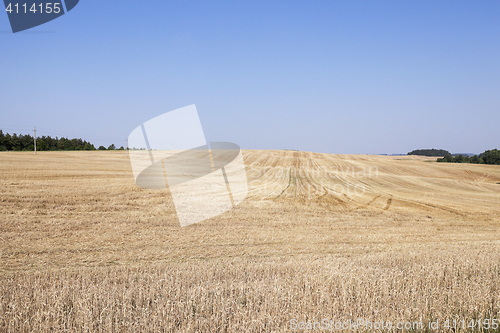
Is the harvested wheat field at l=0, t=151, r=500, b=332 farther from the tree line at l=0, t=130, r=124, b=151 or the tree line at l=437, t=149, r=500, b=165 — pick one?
the tree line at l=0, t=130, r=124, b=151

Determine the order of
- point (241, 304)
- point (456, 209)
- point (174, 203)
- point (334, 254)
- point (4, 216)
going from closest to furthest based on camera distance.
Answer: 1. point (241, 304)
2. point (334, 254)
3. point (4, 216)
4. point (174, 203)
5. point (456, 209)

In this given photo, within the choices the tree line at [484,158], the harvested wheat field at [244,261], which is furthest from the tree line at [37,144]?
the tree line at [484,158]

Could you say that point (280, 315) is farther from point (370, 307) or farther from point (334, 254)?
point (334, 254)

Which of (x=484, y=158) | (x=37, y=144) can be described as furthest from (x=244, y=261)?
(x=37, y=144)

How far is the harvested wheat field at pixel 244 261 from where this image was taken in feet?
15.2

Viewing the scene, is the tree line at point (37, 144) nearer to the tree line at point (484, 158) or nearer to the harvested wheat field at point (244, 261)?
the harvested wheat field at point (244, 261)

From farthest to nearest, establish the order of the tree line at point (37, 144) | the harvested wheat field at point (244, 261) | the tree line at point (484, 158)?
1. the tree line at point (37, 144)
2. the tree line at point (484, 158)
3. the harvested wheat field at point (244, 261)

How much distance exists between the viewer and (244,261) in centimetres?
879

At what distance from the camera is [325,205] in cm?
2080

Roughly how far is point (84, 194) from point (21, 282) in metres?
11.8

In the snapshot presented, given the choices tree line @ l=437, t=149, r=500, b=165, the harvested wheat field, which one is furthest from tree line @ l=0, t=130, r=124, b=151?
tree line @ l=437, t=149, r=500, b=165

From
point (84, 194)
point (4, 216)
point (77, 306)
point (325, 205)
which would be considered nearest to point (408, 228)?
point (325, 205)

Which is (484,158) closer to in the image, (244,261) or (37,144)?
(244,261)

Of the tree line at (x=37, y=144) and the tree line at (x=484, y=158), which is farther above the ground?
the tree line at (x=37, y=144)
